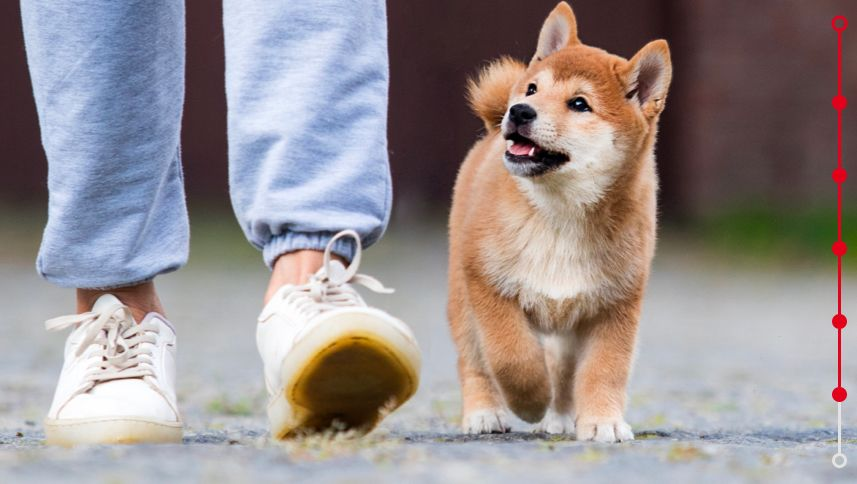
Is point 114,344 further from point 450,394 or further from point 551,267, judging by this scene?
point 450,394

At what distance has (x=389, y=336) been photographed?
2135 mm

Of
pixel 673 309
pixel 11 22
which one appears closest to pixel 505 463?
pixel 673 309

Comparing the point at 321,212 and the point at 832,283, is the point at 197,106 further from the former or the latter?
the point at 321,212

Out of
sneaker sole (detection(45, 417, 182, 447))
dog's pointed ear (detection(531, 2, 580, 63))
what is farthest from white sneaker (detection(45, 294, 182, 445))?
dog's pointed ear (detection(531, 2, 580, 63))

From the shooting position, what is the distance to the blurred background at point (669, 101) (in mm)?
9656

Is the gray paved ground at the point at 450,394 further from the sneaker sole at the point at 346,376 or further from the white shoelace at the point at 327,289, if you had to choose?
the white shoelace at the point at 327,289


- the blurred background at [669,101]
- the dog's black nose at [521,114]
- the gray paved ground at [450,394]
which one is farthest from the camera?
the blurred background at [669,101]

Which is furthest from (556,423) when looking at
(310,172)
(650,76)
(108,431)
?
(108,431)

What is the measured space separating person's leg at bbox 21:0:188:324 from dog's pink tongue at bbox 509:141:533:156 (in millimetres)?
646

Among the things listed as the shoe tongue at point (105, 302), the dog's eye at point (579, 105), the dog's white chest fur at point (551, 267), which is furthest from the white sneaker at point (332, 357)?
the dog's eye at point (579, 105)

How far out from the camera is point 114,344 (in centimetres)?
238

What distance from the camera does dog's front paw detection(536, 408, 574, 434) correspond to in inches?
118

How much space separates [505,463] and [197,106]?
839 centimetres

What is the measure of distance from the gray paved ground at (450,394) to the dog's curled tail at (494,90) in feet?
2.24
